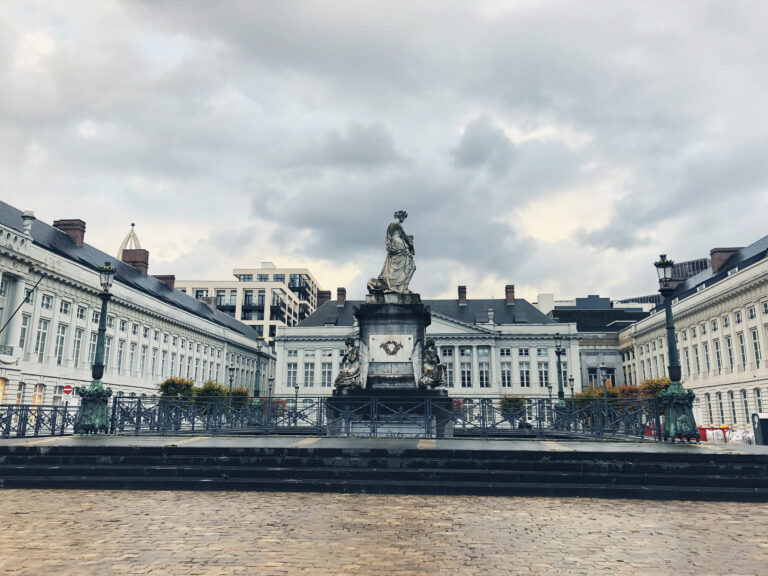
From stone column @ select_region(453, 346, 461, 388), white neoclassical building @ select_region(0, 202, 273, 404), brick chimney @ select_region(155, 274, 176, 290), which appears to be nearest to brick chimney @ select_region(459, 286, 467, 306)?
stone column @ select_region(453, 346, 461, 388)

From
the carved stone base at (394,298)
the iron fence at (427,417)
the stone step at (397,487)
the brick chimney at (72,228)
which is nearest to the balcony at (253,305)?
the brick chimney at (72,228)

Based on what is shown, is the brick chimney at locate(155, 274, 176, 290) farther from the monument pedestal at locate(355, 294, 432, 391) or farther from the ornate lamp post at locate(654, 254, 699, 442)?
the ornate lamp post at locate(654, 254, 699, 442)

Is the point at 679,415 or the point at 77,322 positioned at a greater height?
the point at 77,322

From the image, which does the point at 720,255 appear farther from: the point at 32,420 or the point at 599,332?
the point at 32,420

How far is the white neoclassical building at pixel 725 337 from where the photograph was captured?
1929 inches

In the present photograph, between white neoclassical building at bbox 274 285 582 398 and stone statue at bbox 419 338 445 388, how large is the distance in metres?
58.0

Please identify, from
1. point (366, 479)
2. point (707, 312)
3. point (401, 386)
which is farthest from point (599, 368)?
point (366, 479)

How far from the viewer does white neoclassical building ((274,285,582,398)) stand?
7831 centimetres

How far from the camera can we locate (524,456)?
39.0 feet

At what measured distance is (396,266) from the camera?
20.5 meters

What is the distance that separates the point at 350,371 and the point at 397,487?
8.48 meters

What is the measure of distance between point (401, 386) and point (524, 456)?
723 cm

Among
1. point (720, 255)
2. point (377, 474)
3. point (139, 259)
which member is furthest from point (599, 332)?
point (377, 474)

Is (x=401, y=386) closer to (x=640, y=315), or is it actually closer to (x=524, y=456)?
(x=524, y=456)
